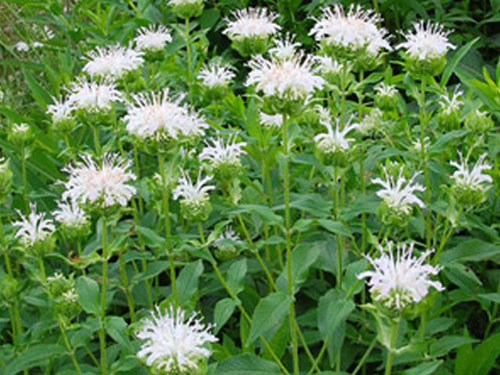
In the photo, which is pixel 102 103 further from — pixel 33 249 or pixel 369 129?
pixel 369 129

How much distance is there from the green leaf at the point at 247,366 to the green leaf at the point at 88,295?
0.23 m

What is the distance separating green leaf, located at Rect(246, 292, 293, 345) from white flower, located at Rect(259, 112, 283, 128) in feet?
1.36

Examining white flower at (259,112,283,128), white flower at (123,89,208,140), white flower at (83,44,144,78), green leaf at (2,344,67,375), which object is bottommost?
green leaf at (2,344,67,375)

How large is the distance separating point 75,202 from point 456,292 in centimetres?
75

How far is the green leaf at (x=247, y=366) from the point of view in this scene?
3.86 ft

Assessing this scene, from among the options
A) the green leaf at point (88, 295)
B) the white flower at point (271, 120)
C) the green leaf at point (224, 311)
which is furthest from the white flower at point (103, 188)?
the white flower at point (271, 120)

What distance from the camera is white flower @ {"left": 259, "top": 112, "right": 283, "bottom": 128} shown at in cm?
149

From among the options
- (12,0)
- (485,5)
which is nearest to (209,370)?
(12,0)

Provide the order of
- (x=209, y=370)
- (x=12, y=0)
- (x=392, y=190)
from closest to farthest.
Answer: (x=209, y=370)
(x=392, y=190)
(x=12, y=0)

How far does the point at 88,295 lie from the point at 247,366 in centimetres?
30

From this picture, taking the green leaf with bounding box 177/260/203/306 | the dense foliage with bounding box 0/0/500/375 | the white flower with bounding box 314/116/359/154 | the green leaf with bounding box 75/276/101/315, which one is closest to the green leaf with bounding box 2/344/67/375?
the dense foliage with bounding box 0/0/500/375

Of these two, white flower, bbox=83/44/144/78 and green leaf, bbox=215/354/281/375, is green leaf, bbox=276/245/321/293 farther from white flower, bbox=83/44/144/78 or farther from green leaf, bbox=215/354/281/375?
white flower, bbox=83/44/144/78

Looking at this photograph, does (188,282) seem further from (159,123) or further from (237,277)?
(159,123)

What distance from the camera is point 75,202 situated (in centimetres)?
133
